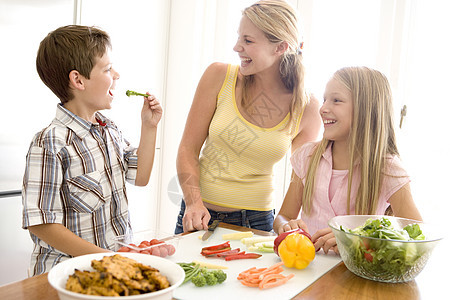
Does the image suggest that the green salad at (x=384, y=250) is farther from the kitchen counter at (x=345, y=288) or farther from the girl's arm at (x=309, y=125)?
the girl's arm at (x=309, y=125)

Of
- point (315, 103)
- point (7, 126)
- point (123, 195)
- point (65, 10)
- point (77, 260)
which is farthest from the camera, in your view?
point (65, 10)

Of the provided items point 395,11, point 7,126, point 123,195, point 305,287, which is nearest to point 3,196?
point 7,126

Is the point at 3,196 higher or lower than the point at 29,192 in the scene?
lower

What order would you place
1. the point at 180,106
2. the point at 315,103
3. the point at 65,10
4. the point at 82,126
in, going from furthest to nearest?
the point at 180,106 → the point at 65,10 → the point at 315,103 → the point at 82,126

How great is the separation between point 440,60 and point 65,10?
6.67 ft

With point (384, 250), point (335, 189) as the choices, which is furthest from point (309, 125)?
point (384, 250)

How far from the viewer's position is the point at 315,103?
1.73 m

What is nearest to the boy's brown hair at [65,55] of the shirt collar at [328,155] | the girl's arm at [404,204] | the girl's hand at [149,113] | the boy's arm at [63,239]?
the girl's hand at [149,113]

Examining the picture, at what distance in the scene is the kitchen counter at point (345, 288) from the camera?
2.79 ft

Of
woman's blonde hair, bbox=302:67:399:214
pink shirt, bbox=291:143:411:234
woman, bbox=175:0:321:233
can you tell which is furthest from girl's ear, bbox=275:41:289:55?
pink shirt, bbox=291:143:411:234

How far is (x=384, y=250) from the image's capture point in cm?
96

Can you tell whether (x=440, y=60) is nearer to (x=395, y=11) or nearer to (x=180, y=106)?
(x=395, y=11)

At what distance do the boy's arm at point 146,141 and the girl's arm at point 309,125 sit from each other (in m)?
0.57

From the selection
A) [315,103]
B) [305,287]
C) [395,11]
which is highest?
[395,11]
